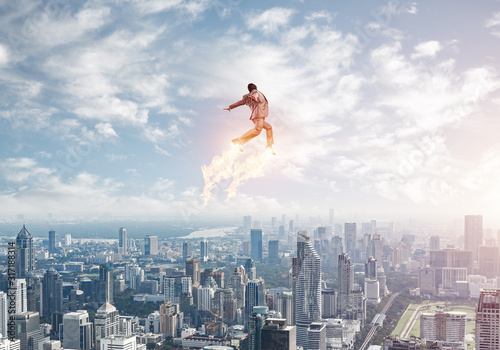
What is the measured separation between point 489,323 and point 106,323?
11.1m

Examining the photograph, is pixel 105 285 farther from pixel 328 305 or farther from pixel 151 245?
pixel 328 305

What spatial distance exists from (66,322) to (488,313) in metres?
12.1

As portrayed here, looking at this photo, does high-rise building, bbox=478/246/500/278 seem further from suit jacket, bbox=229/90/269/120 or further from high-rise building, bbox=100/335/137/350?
suit jacket, bbox=229/90/269/120

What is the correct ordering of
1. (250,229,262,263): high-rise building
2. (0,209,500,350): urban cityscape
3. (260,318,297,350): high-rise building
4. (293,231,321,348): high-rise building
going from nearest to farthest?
(260,318,297,350): high-rise building, (0,209,500,350): urban cityscape, (293,231,321,348): high-rise building, (250,229,262,263): high-rise building

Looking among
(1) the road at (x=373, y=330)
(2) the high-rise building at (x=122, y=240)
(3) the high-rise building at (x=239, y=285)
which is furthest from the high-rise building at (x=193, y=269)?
(2) the high-rise building at (x=122, y=240)

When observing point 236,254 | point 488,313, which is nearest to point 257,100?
point 488,313

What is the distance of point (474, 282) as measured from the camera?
24.9m

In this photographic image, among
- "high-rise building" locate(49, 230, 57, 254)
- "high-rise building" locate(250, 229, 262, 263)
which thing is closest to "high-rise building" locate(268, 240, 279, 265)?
"high-rise building" locate(250, 229, 262, 263)

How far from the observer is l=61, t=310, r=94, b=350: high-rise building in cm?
1479

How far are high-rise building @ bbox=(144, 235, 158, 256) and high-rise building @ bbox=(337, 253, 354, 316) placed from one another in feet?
41.9

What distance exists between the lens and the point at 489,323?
12.9 m

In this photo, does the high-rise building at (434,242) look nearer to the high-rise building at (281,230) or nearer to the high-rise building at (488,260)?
the high-rise building at (488,260)

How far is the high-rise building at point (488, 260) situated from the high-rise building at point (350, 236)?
731cm

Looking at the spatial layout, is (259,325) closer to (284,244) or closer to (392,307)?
(392,307)
